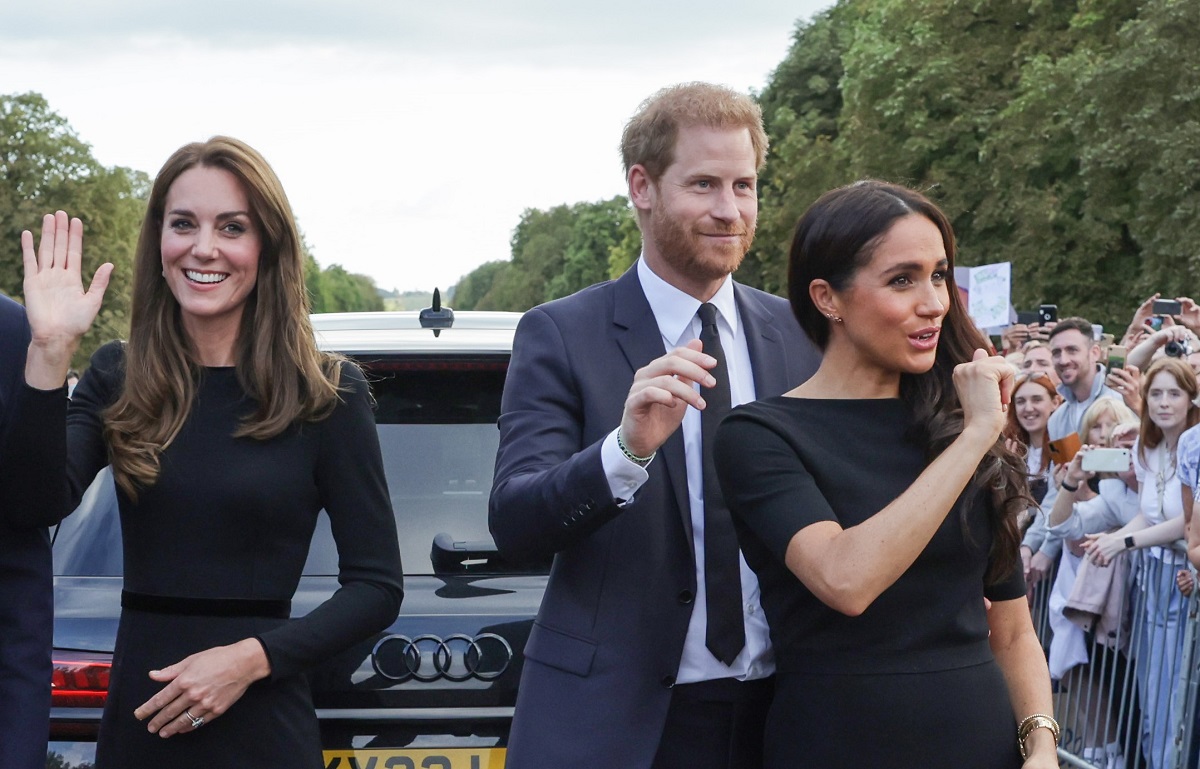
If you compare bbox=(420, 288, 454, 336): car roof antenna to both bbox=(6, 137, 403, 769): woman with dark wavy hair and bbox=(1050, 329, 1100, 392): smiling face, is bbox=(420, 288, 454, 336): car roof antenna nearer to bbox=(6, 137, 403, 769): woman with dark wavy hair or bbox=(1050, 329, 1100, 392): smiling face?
bbox=(6, 137, 403, 769): woman with dark wavy hair

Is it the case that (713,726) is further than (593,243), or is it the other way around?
(593,243)

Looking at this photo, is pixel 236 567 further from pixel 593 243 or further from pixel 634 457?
pixel 593 243

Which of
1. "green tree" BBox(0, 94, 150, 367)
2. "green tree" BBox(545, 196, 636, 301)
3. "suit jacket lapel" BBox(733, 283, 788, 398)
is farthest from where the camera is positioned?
"green tree" BBox(545, 196, 636, 301)

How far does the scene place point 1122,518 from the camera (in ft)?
27.5

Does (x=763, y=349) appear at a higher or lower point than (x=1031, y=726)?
higher

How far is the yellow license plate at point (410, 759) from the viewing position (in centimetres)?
356

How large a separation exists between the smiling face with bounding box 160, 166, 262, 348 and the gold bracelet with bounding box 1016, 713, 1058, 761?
66.9 inches

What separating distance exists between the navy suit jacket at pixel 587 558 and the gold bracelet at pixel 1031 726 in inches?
24.3

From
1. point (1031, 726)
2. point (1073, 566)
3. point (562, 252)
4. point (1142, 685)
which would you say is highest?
point (562, 252)

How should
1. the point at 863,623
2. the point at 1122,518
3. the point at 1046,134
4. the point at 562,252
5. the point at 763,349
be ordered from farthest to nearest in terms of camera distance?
the point at 562,252, the point at 1046,134, the point at 1122,518, the point at 763,349, the point at 863,623

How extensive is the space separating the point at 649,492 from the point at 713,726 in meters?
0.45

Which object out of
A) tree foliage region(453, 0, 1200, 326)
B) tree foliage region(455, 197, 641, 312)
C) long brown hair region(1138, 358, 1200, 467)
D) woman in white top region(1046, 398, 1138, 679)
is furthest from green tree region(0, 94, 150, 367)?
long brown hair region(1138, 358, 1200, 467)

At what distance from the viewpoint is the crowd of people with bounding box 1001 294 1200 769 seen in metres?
7.05

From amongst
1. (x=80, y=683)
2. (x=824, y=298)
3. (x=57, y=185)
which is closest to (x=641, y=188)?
(x=824, y=298)
